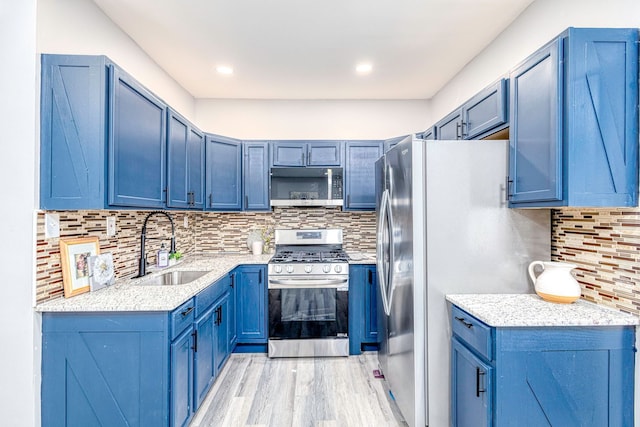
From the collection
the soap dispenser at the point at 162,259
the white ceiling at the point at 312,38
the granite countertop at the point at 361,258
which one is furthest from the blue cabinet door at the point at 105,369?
the white ceiling at the point at 312,38

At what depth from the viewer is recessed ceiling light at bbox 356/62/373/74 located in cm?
270

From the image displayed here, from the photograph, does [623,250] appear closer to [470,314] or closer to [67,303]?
[470,314]

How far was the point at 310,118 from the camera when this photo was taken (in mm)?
3559

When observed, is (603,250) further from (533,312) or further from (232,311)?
(232,311)

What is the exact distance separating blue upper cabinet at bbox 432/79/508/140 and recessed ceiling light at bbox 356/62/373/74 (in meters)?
0.88

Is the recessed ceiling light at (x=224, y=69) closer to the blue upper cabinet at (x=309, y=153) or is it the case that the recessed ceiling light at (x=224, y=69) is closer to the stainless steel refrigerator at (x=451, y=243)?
the blue upper cabinet at (x=309, y=153)

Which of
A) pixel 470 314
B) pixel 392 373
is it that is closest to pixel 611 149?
pixel 470 314

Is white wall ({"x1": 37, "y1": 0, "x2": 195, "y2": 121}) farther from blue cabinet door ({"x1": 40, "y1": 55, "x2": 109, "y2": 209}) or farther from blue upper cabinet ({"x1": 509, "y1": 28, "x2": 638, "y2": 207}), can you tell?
blue upper cabinet ({"x1": 509, "y1": 28, "x2": 638, "y2": 207})

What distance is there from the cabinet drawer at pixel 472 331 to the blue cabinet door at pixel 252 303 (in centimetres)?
179

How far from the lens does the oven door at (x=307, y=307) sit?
2.81m

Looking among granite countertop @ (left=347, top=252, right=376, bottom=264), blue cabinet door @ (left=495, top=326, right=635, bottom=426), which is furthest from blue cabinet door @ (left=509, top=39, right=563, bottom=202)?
granite countertop @ (left=347, top=252, right=376, bottom=264)

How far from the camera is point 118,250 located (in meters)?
2.13

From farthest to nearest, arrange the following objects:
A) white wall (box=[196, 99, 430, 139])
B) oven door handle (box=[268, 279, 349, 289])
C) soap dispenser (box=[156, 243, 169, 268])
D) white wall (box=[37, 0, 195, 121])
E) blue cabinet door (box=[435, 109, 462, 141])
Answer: white wall (box=[196, 99, 430, 139]) < oven door handle (box=[268, 279, 349, 289]) < soap dispenser (box=[156, 243, 169, 268]) < blue cabinet door (box=[435, 109, 462, 141]) < white wall (box=[37, 0, 195, 121])

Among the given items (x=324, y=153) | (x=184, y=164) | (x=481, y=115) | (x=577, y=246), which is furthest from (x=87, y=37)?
(x=577, y=246)
